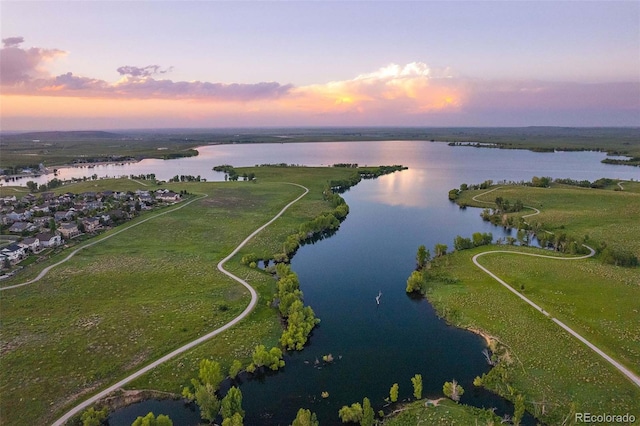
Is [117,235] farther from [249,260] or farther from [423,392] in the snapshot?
[423,392]

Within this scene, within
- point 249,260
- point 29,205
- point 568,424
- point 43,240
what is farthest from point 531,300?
point 29,205

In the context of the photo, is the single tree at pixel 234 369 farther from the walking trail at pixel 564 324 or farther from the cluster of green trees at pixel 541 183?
the cluster of green trees at pixel 541 183

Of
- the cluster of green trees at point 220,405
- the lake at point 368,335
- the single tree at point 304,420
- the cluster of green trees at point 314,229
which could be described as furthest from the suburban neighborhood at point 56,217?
the single tree at point 304,420

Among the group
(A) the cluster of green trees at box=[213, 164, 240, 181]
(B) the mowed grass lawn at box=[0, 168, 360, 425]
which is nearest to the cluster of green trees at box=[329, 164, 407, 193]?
(A) the cluster of green trees at box=[213, 164, 240, 181]

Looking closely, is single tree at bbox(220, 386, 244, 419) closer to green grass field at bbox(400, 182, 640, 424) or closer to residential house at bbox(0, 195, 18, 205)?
green grass field at bbox(400, 182, 640, 424)

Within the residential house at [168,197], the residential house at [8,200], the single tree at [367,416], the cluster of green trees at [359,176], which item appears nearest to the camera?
the single tree at [367,416]

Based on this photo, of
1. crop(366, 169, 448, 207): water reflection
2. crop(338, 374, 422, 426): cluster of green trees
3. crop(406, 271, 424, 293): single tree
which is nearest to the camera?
crop(338, 374, 422, 426): cluster of green trees
